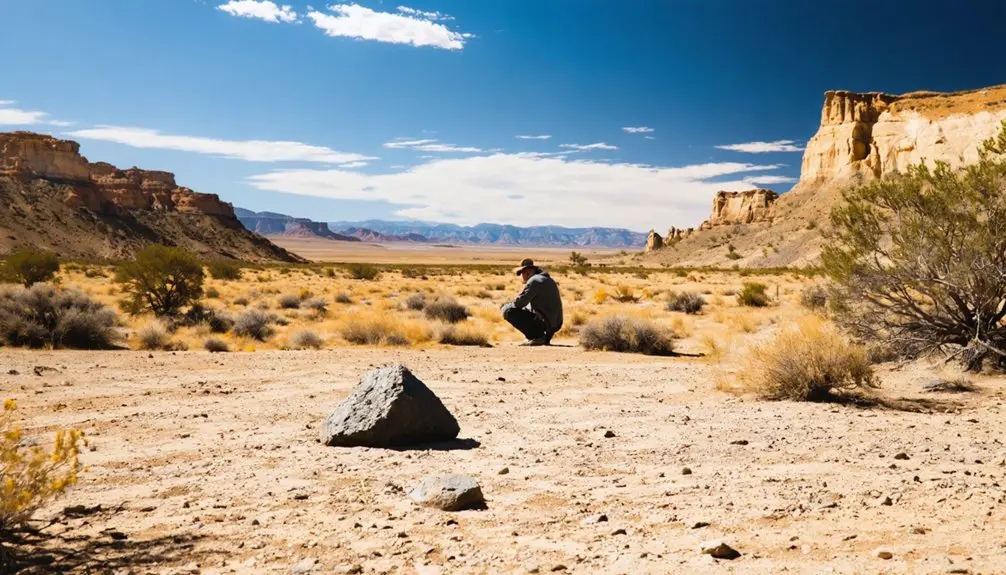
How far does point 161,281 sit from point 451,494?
1867cm

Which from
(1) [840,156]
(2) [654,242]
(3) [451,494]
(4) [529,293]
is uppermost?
(1) [840,156]

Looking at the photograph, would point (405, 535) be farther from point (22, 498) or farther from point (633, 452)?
point (633, 452)

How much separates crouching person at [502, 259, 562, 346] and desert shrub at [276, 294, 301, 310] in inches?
482

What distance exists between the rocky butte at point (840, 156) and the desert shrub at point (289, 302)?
62268 millimetres

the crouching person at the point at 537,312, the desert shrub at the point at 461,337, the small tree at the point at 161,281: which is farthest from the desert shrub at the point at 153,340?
the crouching person at the point at 537,312

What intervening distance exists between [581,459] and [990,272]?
7401mm

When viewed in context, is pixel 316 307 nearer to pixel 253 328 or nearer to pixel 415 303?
pixel 415 303

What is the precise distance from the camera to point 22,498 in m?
3.87

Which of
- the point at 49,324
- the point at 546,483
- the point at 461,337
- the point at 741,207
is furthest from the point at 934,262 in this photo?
the point at 741,207

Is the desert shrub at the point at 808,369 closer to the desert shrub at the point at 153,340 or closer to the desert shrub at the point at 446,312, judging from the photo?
the desert shrub at the point at 153,340

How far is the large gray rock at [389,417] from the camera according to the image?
6891 mm

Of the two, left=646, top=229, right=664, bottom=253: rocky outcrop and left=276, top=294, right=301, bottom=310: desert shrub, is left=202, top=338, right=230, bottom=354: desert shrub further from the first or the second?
left=646, top=229, right=664, bottom=253: rocky outcrop

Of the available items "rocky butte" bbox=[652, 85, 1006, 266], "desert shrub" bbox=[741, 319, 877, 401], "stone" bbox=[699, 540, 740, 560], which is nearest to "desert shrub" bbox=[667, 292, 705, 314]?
"desert shrub" bbox=[741, 319, 877, 401]

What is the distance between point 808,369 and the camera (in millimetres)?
8992
